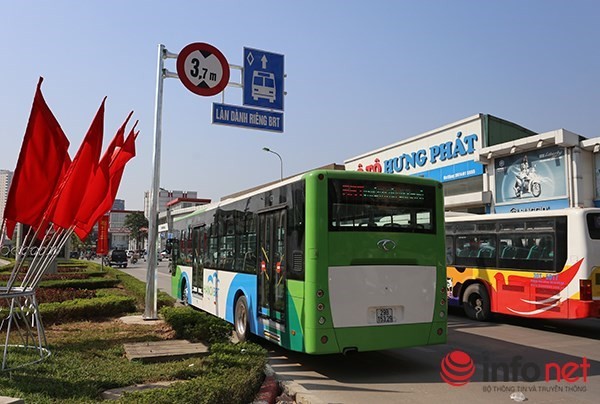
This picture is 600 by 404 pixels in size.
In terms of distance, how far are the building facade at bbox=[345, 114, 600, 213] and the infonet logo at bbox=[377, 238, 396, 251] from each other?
15.7 m

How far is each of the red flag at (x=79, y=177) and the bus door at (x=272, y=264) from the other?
9.56 ft

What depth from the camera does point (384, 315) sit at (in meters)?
7.64

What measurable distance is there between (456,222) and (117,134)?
9612 mm

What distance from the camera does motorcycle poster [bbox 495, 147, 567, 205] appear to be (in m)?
21.3

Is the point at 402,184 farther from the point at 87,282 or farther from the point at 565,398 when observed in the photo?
the point at 87,282

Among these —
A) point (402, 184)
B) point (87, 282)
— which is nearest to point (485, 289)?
point (402, 184)

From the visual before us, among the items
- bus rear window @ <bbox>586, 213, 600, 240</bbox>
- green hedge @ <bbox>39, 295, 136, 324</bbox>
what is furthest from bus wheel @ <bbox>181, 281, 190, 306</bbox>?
bus rear window @ <bbox>586, 213, 600, 240</bbox>

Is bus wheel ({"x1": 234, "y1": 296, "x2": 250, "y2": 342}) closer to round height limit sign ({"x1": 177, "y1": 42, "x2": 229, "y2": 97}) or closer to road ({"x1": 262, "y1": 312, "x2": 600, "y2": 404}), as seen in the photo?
road ({"x1": 262, "y1": 312, "x2": 600, "y2": 404})

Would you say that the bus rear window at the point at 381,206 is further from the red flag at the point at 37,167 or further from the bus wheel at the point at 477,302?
the bus wheel at the point at 477,302

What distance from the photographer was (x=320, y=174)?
24.7ft

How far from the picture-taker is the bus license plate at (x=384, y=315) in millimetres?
7594

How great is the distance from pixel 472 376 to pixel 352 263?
241cm

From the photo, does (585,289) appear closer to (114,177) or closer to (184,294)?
(114,177)

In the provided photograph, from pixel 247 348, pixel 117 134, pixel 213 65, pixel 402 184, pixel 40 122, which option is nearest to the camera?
pixel 40 122
